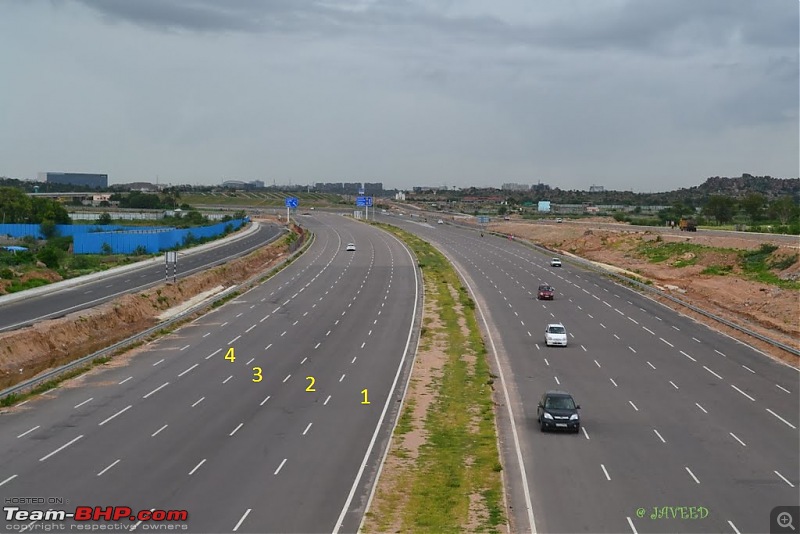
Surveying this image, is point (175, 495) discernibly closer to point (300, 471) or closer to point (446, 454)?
point (300, 471)

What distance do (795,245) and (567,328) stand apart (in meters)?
45.6

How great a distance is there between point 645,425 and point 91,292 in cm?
4907

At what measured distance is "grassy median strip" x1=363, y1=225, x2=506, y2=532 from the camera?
23.4m

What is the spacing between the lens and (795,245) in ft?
309

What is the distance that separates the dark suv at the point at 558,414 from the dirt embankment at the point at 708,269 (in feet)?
68.7

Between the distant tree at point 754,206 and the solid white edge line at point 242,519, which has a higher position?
the distant tree at point 754,206

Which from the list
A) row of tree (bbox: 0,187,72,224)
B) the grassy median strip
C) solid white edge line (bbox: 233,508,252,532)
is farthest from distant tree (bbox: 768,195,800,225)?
solid white edge line (bbox: 233,508,252,532)

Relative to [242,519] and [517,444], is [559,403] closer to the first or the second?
[517,444]

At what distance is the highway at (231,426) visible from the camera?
24406 millimetres

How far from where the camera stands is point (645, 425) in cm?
3434

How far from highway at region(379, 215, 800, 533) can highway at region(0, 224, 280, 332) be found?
28.1 meters

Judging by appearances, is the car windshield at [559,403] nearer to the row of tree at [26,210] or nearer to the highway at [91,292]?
the highway at [91,292]

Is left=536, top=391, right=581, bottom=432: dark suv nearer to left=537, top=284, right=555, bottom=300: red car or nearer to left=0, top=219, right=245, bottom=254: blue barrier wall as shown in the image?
left=537, top=284, right=555, bottom=300: red car

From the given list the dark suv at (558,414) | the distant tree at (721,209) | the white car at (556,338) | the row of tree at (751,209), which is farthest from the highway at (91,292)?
the row of tree at (751,209)
